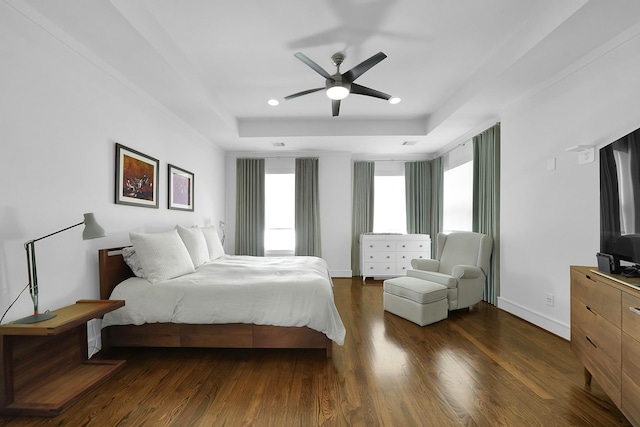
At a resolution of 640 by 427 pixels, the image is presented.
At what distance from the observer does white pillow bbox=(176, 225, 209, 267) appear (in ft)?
10.3

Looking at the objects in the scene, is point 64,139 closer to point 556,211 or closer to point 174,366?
point 174,366

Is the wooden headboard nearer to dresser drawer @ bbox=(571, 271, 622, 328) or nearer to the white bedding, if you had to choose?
the white bedding

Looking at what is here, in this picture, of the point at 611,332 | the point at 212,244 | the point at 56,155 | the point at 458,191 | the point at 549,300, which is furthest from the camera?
the point at 458,191

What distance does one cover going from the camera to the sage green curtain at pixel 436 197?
5305 mm

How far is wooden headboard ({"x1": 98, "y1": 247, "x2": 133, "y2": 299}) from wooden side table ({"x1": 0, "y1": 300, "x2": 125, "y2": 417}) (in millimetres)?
243

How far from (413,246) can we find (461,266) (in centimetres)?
185

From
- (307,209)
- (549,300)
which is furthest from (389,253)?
(549,300)

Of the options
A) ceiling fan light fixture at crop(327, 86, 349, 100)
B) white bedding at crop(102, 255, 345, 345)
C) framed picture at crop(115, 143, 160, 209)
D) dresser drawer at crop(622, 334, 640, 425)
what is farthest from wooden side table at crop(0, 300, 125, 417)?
dresser drawer at crop(622, 334, 640, 425)

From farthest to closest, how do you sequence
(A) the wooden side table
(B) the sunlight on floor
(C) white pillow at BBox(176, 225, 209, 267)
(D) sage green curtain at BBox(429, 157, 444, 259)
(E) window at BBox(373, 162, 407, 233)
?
(E) window at BBox(373, 162, 407, 233), (D) sage green curtain at BBox(429, 157, 444, 259), (C) white pillow at BBox(176, 225, 209, 267), (B) the sunlight on floor, (A) the wooden side table

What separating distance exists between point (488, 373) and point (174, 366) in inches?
93.9

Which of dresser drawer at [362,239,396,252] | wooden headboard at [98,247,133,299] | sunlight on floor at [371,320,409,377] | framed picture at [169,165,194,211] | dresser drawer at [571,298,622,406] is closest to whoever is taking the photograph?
dresser drawer at [571,298,622,406]

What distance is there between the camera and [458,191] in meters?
4.73

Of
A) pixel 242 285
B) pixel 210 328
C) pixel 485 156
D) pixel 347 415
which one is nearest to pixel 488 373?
pixel 347 415

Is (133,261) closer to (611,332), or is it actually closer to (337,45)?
(337,45)
